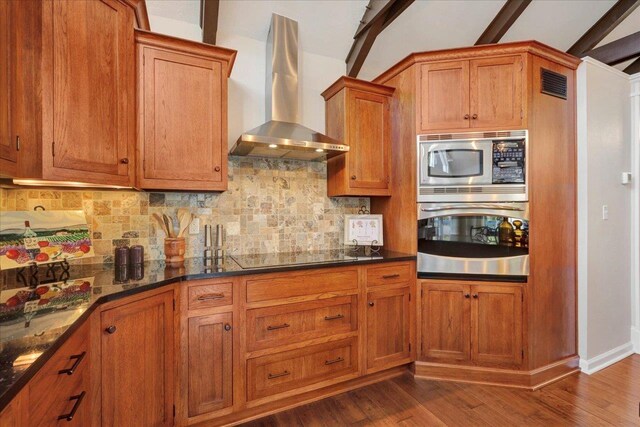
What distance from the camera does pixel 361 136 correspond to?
8.41 ft

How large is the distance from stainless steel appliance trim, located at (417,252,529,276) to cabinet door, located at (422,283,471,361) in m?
0.13

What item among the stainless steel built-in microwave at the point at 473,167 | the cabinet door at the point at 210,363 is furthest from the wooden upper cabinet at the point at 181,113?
the stainless steel built-in microwave at the point at 473,167

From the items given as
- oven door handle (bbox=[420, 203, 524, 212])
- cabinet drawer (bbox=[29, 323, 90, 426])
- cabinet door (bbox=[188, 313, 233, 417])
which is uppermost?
oven door handle (bbox=[420, 203, 524, 212])

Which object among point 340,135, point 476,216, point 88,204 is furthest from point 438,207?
point 88,204

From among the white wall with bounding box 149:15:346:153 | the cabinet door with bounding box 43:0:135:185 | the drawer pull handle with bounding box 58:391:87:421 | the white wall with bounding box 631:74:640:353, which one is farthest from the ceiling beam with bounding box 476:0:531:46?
the drawer pull handle with bounding box 58:391:87:421

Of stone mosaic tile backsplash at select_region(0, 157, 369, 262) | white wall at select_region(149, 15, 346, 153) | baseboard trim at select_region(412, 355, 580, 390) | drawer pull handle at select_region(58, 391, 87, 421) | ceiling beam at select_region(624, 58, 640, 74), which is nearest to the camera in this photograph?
drawer pull handle at select_region(58, 391, 87, 421)

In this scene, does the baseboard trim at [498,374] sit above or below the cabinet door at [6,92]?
below

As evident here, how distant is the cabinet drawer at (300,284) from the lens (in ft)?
6.15

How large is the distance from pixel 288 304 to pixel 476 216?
162cm

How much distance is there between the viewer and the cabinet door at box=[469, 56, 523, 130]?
223cm

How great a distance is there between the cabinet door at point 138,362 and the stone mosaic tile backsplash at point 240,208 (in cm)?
75

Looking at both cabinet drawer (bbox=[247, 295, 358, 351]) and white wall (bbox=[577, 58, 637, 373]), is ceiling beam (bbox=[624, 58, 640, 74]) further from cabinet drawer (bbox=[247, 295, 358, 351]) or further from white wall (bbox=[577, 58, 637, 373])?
cabinet drawer (bbox=[247, 295, 358, 351])

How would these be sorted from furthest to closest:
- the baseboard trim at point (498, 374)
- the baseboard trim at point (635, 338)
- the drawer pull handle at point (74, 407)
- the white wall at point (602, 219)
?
1. the baseboard trim at point (635, 338)
2. the white wall at point (602, 219)
3. the baseboard trim at point (498, 374)
4. the drawer pull handle at point (74, 407)

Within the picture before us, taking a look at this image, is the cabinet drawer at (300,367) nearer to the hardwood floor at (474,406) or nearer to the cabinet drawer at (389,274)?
the hardwood floor at (474,406)
